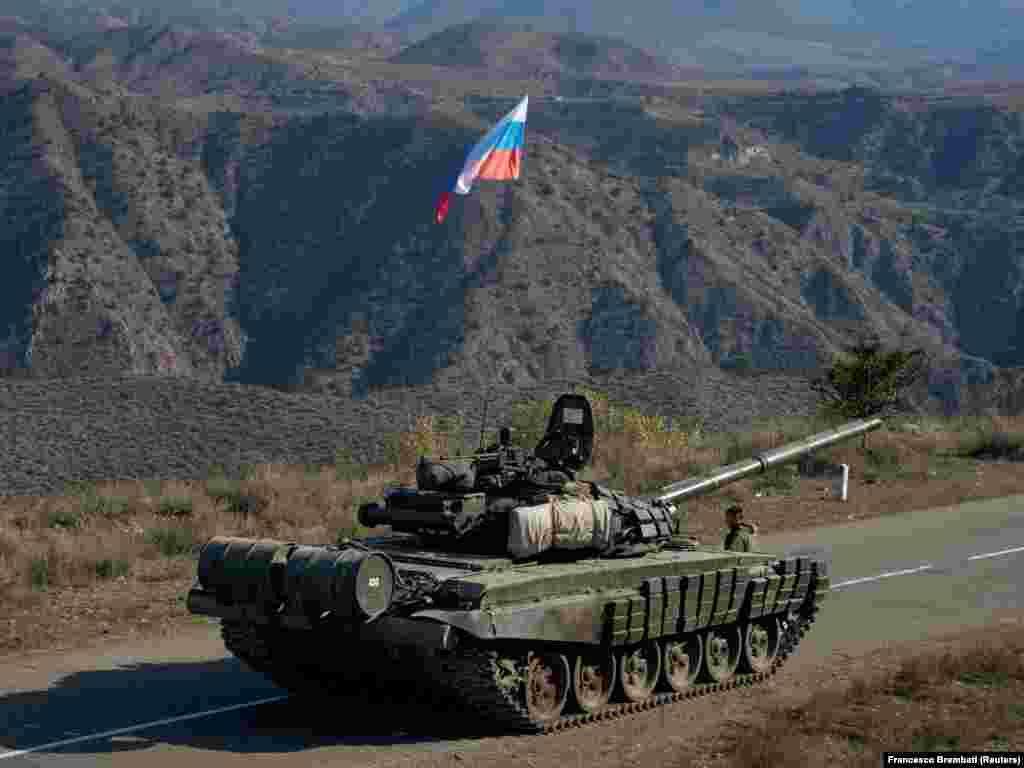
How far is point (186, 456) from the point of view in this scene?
34.3 meters

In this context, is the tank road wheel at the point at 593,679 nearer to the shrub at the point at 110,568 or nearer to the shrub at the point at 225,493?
the shrub at the point at 110,568

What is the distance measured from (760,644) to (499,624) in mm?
3486

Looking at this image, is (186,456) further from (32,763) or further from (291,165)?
(291,165)

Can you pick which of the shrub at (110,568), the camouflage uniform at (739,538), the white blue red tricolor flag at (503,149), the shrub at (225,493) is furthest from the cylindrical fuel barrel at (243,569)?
the white blue red tricolor flag at (503,149)

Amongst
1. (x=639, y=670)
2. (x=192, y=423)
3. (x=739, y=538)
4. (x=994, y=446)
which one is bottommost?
(x=192, y=423)

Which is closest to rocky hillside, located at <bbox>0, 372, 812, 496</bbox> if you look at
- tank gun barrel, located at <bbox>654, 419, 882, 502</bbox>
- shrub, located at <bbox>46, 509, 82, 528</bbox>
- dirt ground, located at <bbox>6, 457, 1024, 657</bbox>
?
dirt ground, located at <bbox>6, 457, 1024, 657</bbox>

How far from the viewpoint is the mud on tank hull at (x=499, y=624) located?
11836 mm

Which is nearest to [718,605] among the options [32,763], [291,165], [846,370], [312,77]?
[32,763]

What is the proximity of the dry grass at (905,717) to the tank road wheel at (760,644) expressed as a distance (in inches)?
33.3

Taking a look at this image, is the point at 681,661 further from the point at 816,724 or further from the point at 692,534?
the point at 692,534

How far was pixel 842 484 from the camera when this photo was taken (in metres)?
25.8

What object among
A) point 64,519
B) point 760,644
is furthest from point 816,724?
point 64,519

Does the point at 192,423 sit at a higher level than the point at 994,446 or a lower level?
lower

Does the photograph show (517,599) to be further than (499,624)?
Yes
